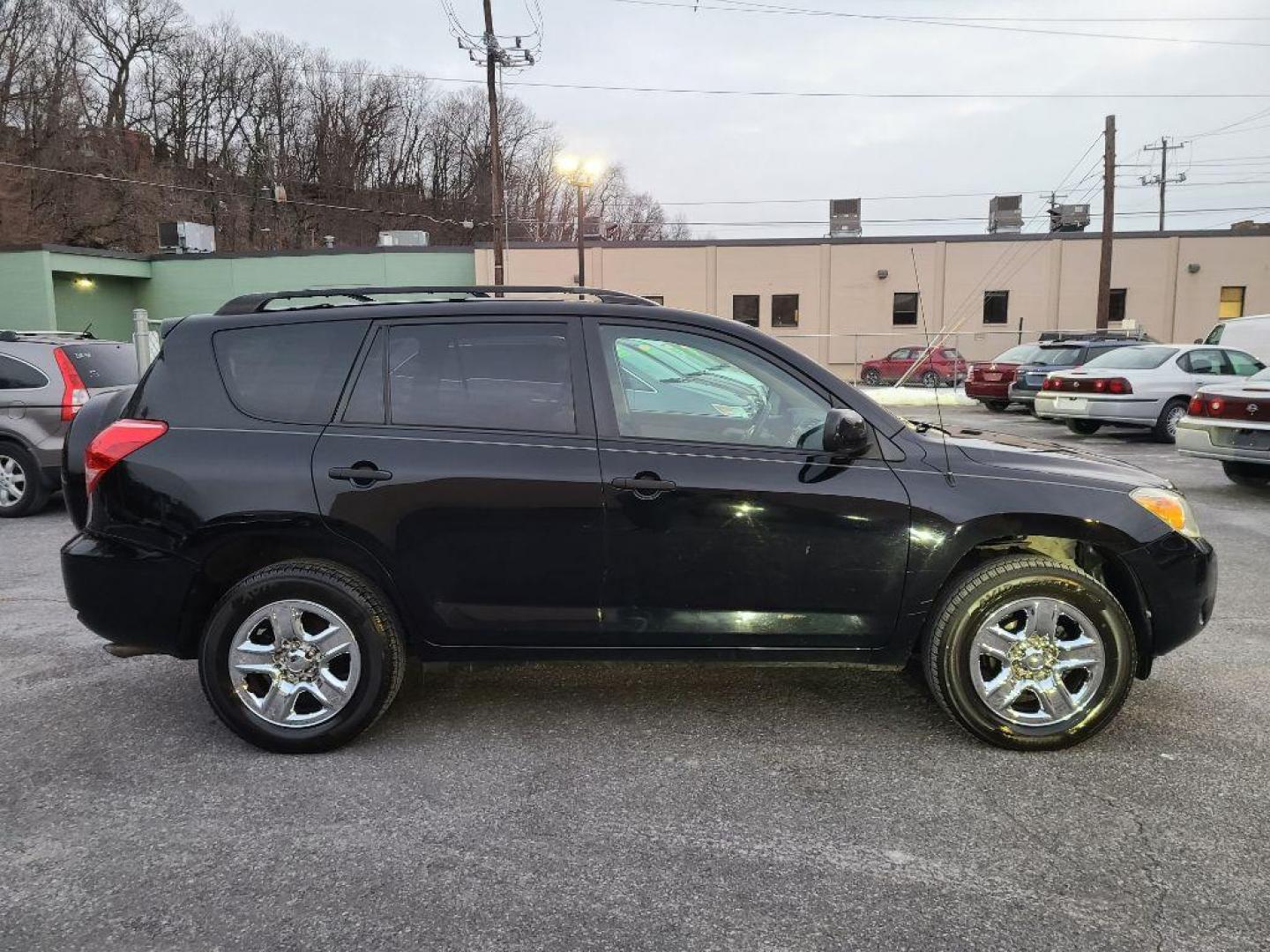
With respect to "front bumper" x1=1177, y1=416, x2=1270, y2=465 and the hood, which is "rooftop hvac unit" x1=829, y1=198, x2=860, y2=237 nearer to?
"front bumper" x1=1177, y1=416, x2=1270, y2=465

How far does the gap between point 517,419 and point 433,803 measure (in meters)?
1.40

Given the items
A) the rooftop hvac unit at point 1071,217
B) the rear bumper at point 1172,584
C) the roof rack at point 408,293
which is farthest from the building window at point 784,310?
the rear bumper at point 1172,584

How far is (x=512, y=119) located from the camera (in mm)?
73000

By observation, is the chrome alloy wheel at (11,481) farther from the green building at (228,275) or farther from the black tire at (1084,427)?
the green building at (228,275)

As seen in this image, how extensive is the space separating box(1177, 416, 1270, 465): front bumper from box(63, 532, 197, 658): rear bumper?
8699 millimetres

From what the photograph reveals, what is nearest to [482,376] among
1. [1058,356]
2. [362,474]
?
[362,474]

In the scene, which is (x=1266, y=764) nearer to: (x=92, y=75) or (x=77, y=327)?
(x=77, y=327)

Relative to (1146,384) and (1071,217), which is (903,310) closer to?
(1071,217)

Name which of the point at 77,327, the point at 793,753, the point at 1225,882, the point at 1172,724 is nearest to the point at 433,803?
the point at 793,753

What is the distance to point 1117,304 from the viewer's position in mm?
34000

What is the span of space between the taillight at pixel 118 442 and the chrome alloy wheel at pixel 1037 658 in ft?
10.5

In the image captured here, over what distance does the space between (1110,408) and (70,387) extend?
42.9 feet

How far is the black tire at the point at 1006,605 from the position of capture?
3.27 m

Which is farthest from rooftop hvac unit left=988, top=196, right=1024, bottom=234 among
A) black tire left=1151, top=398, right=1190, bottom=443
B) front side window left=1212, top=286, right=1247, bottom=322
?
black tire left=1151, top=398, right=1190, bottom=443
